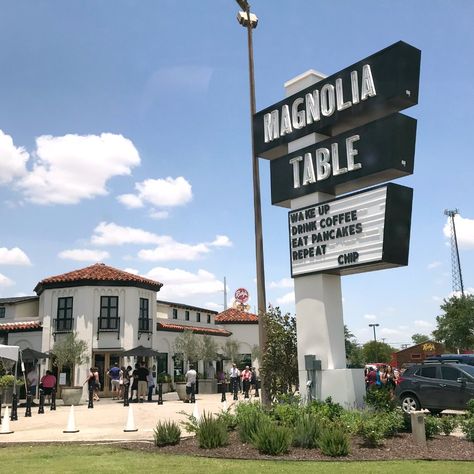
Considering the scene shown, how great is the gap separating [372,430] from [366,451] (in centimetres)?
48

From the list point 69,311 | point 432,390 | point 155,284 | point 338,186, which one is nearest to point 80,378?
point 69,311

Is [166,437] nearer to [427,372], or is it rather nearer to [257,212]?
[257,212]

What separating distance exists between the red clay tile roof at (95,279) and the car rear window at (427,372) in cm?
2098

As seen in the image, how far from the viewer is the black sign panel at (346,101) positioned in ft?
40.8

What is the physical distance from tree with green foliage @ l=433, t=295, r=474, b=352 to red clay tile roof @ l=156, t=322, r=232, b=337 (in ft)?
78.1

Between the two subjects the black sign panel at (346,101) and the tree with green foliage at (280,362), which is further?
the tree with green foliage at (280,362)

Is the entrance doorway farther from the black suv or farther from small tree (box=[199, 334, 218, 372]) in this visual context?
the black suv

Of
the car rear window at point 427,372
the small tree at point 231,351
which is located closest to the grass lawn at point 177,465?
the car rear window at point 427,372

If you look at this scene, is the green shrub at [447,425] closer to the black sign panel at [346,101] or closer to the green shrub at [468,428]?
the green shrub at [468,428]

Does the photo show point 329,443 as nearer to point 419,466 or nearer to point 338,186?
point 419,466

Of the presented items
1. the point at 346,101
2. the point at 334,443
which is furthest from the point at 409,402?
the point at 346,101

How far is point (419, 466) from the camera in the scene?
8.78 meters

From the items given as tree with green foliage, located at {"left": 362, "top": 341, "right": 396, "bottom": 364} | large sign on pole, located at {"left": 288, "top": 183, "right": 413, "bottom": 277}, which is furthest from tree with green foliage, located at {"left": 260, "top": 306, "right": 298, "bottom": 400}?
tree with green foliage, located at {"left": 362, "top": 341, "right": 396, "bottom": 364}

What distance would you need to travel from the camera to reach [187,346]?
37.2 m
